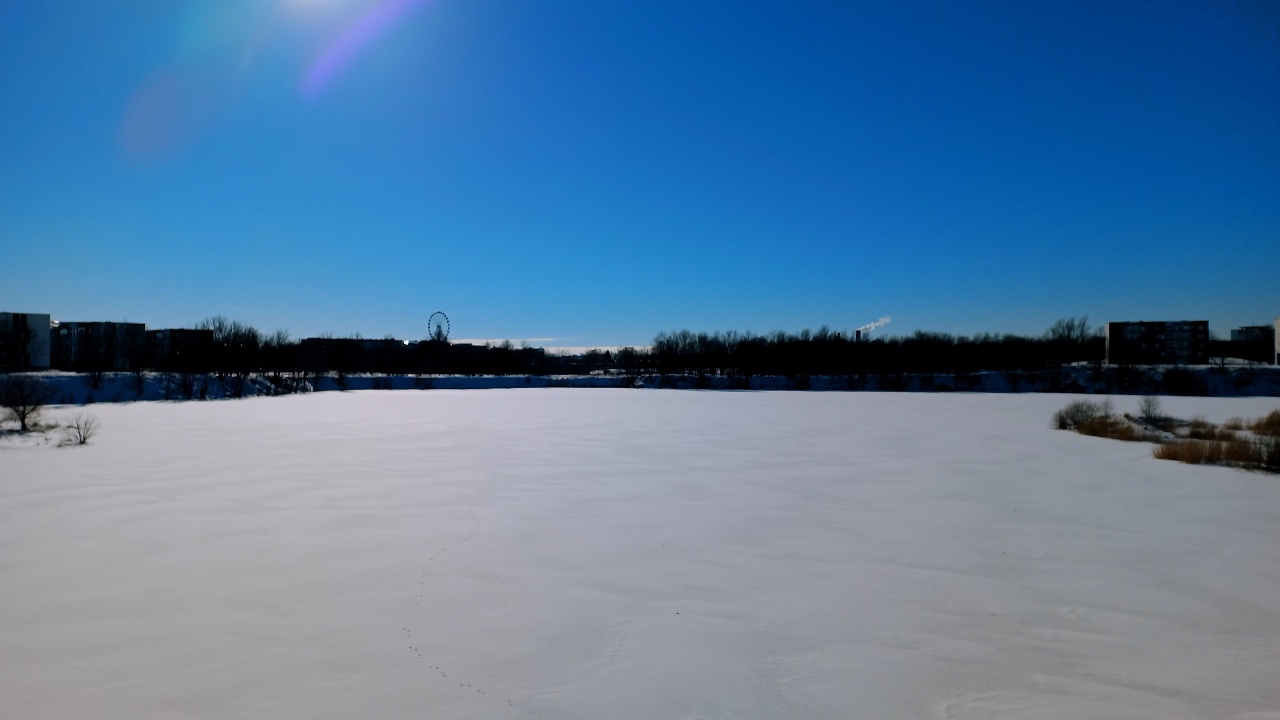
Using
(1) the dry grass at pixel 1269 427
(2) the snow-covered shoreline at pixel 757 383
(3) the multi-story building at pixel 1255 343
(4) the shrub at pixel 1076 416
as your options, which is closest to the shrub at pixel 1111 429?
(4) the shrub at pixel 1076 416

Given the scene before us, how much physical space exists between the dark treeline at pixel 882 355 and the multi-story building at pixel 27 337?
71.4 metres

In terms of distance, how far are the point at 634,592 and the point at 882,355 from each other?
297 feet

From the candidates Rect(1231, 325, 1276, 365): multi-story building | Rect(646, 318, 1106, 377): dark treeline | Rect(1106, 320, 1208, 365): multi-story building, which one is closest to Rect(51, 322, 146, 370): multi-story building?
Rect(646, 318, 1106, 377): dark treeline

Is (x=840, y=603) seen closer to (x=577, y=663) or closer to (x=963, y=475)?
(x=577, y=663)

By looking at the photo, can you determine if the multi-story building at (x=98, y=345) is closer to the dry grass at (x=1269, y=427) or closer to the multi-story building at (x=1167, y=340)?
the dry grass at (x=1269, y=427)

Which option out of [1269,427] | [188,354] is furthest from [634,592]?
[188,354]

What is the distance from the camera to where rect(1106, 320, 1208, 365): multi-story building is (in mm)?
88625

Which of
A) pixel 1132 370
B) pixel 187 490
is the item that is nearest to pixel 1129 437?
pixel 187 490

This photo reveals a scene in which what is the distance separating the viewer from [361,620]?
4977mm

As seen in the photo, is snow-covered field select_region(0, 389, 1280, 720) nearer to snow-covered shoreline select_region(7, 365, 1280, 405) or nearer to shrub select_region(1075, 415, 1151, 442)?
shrub select_region(1075, 415, 1151, 442)

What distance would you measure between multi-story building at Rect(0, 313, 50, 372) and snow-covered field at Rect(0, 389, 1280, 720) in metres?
70.4

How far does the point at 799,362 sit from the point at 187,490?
3302 inches

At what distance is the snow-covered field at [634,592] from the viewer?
12.7 ft

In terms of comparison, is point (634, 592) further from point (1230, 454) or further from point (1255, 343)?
point (1255, 343)
